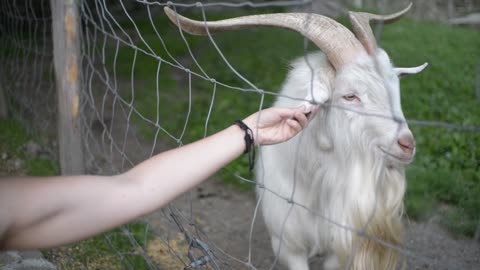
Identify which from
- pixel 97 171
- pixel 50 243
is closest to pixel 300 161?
pixel 50 243

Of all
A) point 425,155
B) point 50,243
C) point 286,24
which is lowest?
point 425,155

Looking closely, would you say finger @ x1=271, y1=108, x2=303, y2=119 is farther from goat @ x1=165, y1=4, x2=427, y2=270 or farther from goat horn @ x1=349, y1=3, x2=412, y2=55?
goat horn @ x1=349, y1=3, x2=412, y2=55

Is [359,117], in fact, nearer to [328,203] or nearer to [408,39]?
[328,203]

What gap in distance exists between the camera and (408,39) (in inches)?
331

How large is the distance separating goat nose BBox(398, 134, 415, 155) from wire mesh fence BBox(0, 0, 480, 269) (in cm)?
4

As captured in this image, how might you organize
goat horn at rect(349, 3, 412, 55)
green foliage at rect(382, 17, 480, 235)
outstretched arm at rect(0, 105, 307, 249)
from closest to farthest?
1. outstretched arm at rect(0, 105, 307, 249)
2. goat horn at rect(349, 3, 412, 55)
3. green foliage at rect(382, 17, 480, 235)

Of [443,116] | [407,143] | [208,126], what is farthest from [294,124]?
[443,116]

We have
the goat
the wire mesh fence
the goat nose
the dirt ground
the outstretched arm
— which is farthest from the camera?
the dirt ground

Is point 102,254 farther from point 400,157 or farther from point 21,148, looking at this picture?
point 400,157

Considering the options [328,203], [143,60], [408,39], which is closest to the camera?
[328,203]

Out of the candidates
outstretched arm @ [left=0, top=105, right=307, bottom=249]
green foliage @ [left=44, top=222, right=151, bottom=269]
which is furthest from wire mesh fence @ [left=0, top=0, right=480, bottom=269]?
outstretched arm @ [left=0, top=105, right=307, bottom=249]

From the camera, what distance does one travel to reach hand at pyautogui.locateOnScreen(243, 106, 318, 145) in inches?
70.2

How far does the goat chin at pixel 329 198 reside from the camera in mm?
2199

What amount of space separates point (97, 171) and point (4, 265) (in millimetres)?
1459
